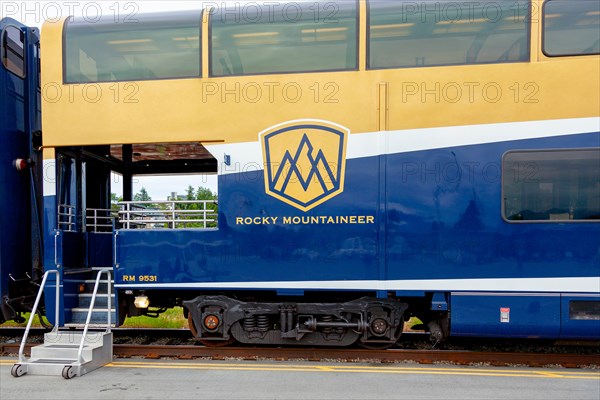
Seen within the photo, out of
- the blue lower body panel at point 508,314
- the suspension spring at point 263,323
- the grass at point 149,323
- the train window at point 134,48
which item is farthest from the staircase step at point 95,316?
the blue lower body panel at point 508,314

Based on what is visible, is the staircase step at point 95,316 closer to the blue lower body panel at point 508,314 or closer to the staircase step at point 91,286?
the staircase step at point 91,286

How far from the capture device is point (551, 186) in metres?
4.36

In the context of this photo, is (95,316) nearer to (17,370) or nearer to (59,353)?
(59,353)

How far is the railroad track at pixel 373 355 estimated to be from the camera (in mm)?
4848

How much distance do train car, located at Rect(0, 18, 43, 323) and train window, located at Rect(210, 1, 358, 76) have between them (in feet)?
8.89

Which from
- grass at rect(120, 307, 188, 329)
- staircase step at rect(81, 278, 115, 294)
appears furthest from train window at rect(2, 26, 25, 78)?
grass at rect(120, 307, 188, 329)

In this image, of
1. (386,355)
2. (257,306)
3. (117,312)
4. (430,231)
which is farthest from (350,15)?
(117,312)

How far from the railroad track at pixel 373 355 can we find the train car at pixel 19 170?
4.97 feet

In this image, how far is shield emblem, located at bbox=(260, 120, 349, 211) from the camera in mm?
4520

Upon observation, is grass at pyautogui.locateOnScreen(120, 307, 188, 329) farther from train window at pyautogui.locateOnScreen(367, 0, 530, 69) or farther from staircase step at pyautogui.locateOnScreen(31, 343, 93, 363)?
train window at pyautogui.locateOnScreen(367, 0, 530, 69)

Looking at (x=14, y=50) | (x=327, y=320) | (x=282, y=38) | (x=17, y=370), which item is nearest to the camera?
(x=17, y=370)

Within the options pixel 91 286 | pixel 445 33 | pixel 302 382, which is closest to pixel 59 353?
pixel 91 286

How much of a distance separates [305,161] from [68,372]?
338cm

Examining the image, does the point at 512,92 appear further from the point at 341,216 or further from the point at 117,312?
the point at 117,312
